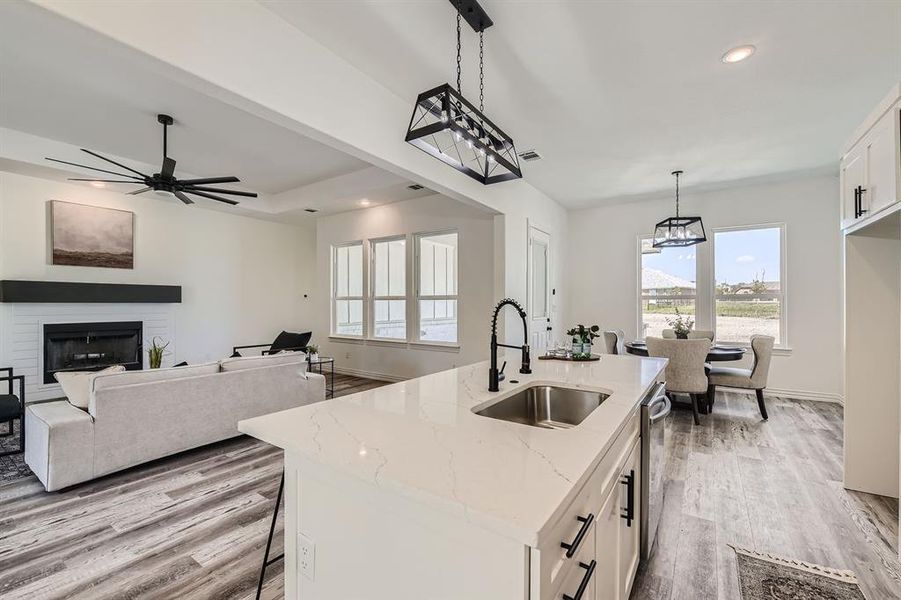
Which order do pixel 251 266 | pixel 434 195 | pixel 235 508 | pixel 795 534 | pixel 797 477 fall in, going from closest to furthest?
pixel 795 534 → pixel 235 508 → pixel 797 477 → pixel 434 195 → pixel 251 266

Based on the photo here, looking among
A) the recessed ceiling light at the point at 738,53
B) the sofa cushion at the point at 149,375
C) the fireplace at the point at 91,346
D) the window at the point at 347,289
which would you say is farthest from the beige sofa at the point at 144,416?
the recessed ceiling light at the point at 738,53

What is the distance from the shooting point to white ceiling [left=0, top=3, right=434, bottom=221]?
2.52 meters

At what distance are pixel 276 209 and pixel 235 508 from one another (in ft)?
16.6

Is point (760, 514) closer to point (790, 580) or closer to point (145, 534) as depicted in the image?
point (790, 580)

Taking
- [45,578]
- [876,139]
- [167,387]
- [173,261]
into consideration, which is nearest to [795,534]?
[876,139]

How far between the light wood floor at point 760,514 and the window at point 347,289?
16.6 ft

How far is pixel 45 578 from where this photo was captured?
184 centimetres

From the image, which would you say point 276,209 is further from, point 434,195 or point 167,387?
point 167,387

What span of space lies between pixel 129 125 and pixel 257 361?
2.58 meters

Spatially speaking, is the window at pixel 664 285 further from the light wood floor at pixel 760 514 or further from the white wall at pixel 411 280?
the white wall at pixel 411 280

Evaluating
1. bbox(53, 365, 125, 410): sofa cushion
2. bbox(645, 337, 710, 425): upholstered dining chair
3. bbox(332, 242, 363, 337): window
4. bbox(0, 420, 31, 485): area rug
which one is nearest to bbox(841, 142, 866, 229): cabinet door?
bbox(645, 337, 710, 425): upholstered dining chair

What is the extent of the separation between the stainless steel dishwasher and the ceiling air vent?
291 centimetres

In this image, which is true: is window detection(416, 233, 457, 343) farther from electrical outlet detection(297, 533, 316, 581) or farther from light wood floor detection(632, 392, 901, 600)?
electrical outlet detection(297, 533, 316, 581)

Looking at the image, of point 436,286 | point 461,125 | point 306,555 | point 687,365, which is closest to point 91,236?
point 436,286
